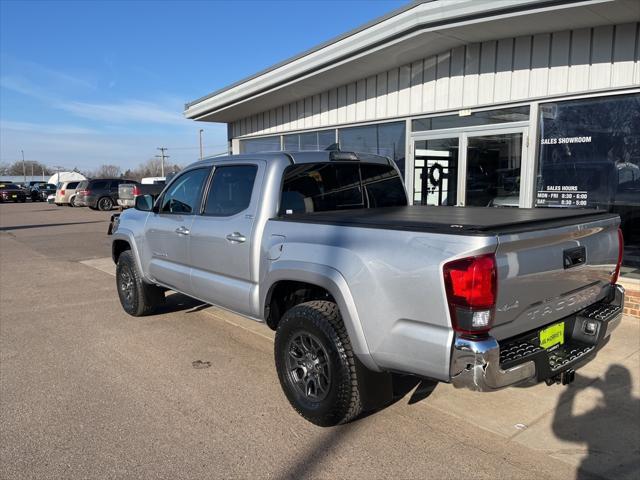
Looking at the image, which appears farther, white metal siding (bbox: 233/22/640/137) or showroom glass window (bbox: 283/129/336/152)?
showroom glass window (bbox: 283/129/336/152)

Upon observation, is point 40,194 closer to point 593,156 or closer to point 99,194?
point 99,194

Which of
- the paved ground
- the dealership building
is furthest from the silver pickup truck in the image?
the dealership building

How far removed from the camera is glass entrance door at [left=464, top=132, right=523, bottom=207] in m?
7.21

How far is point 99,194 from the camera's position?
89.2 ft

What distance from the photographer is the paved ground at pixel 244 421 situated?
9.76ft

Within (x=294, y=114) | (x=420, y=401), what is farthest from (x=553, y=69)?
(x=294, y=114)

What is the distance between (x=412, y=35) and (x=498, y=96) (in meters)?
1.52

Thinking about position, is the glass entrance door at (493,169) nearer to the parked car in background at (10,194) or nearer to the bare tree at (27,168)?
the parked car in background at (10,194)

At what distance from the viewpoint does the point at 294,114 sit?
37.7 feet

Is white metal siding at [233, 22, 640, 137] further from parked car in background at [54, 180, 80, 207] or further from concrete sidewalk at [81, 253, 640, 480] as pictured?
parked car in background at [54, 180, 80, 207]

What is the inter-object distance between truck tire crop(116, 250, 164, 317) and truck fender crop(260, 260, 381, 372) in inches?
120

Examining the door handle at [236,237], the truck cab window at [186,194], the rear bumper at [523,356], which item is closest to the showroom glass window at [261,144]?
the truck cab window at [186,194]

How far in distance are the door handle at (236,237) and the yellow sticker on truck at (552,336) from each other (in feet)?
7.40

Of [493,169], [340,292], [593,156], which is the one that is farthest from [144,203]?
[593,156]
